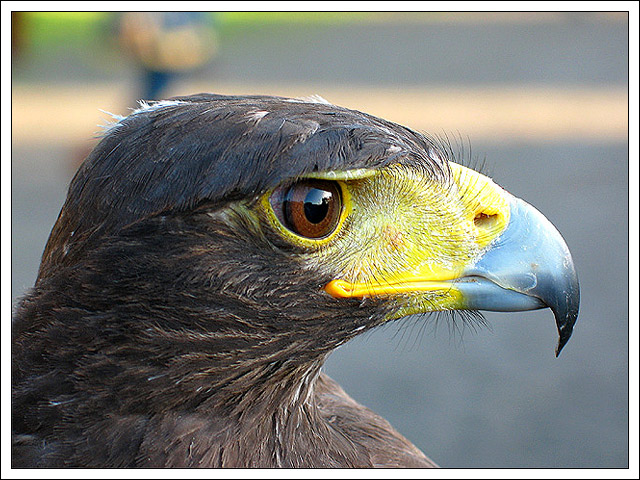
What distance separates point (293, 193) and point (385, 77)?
12.0 metres

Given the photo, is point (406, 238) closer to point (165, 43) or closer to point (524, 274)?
point (524, 274)

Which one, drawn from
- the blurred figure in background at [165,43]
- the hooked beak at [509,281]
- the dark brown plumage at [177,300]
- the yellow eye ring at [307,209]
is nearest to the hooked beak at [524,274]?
the hooked beak at [509,281]

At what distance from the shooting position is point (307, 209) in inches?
78.6

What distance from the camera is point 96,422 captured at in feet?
7.07

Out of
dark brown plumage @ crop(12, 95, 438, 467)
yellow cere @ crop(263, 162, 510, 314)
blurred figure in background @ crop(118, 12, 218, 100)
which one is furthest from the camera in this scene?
blurred figure in background @ crop(118, 12, 218, 100)

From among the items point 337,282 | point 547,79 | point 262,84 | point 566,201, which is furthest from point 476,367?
point 547,79

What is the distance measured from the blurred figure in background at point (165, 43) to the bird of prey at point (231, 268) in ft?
15.0

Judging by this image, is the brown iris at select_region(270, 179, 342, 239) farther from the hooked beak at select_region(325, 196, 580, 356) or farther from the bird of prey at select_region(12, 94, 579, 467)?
the hooked beak at select_region(325, 196, 580, 356)

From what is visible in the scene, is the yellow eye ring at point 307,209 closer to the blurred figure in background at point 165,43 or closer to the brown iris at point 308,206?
the brown iris at point 308,206

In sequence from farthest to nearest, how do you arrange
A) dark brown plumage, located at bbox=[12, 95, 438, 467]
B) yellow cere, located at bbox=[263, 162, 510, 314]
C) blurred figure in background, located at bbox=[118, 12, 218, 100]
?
blurred figure in background, located at bbox=[118, 12, 218, 100], yellow cere, located at bbox=[263, 162, 510, 314], dark brown plumage, located at bbox=[12, 95, 438, 467]

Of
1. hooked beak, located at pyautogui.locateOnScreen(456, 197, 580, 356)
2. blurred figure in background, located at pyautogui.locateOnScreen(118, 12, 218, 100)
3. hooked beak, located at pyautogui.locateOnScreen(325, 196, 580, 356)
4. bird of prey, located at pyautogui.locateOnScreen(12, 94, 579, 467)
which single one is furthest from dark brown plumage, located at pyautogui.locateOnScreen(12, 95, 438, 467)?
blurred figure in background, located at pyautogui.locateOnScreen(118, 12, 218, 100)

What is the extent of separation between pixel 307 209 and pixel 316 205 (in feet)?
0.08

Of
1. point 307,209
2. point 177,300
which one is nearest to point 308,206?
point 307,209

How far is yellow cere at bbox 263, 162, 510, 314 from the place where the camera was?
6.84 feet
